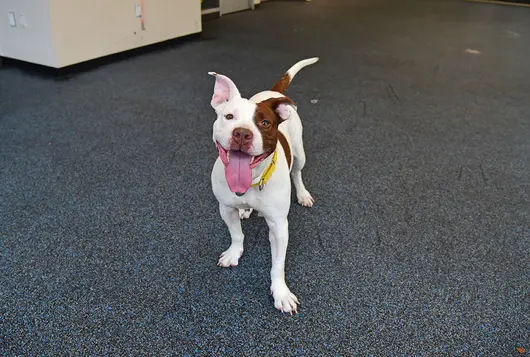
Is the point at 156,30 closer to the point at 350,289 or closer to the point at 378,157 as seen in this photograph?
the point at 378,157

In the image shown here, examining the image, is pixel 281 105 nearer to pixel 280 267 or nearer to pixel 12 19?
pixel 280 267

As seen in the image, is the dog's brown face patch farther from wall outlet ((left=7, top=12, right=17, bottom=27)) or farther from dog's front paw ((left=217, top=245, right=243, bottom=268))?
wall outlet ((left=7, top=12, right=17, bottom=27))

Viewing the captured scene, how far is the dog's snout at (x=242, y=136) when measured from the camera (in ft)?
3.97

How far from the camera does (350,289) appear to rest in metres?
1.60

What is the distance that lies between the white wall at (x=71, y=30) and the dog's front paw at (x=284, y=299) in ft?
10.3

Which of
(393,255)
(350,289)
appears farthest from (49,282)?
(393,255)

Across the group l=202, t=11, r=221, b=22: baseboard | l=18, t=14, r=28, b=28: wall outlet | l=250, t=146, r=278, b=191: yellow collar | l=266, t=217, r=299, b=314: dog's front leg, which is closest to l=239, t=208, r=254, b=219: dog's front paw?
l=266, t=217, r=299, b=314: dog's front leg

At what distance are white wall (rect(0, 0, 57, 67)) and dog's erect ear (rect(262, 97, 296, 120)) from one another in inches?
118

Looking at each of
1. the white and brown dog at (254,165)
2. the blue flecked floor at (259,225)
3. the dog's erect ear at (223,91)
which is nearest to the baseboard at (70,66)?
the blue flecked floor at (259,225)

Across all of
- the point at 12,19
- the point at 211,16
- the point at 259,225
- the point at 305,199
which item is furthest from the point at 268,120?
the point at 211,16

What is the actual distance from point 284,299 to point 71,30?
3284mm

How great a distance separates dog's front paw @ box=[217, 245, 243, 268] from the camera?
1.69 m

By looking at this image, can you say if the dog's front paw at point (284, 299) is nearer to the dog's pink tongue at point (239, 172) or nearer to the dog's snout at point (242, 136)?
the dog's pink tongue at point (239, 172)

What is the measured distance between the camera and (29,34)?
3.77m
